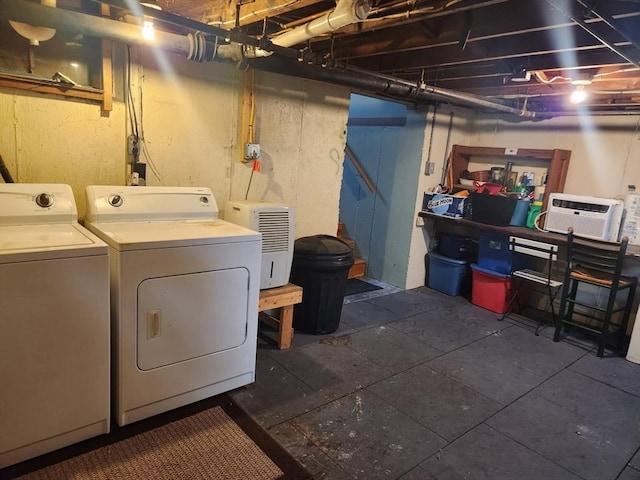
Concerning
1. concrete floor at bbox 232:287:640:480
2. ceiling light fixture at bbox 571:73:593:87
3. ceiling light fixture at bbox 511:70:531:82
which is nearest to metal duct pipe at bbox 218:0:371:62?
ceiling light fixture at bbox 511:70:531:82

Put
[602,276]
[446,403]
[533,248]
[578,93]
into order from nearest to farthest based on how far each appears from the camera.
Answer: [446,403]
[578,93]
[602,276]
[533,248]

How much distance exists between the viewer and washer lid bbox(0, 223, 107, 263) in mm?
1714

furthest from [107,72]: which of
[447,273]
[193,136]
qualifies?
[447,273]

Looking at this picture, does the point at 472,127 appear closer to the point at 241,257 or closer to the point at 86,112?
the point at 241,257

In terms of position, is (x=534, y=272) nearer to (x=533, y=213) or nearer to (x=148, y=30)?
(x=533, y=213)

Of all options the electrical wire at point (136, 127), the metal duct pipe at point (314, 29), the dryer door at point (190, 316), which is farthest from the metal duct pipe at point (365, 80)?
the dryer door at point (190, 316)

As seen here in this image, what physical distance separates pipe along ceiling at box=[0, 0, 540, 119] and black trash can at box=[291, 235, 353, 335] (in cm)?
128

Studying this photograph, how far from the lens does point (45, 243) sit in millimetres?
1847

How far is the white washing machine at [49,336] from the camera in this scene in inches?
68.4

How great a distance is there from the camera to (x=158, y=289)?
6.94 ft

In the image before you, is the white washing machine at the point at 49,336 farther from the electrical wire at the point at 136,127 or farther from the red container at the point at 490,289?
the red container at the point at 490,289

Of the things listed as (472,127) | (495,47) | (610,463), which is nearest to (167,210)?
(495,47)

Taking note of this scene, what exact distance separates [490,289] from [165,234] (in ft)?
11.2

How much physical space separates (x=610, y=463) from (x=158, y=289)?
255 cm
